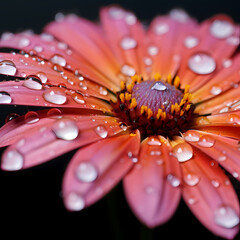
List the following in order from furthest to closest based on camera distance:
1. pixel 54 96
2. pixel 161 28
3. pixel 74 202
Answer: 1. pixel 161 28
2. pixel 54 96
3. pixel 74 202

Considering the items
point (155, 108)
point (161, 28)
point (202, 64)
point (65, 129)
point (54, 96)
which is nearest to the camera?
point (65, 129)

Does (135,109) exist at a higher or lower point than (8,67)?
lower

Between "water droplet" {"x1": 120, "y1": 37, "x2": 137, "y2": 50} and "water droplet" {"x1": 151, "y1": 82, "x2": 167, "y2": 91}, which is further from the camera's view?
"water droplet" {"x1": 120, "y1": 37, "x2": 137, "y2": 50}

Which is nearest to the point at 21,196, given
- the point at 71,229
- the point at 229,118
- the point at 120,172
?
the point at 71,229

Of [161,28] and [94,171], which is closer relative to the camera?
[94,171]

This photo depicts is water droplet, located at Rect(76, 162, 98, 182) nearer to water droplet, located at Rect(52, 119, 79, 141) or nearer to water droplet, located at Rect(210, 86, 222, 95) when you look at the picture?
water droplet, located at Rect(52, 119, 79, 141)

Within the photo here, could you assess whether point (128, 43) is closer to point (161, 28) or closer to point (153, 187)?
point (161, 28)

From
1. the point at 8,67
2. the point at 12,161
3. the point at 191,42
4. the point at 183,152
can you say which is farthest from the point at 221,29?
the point at 12,161

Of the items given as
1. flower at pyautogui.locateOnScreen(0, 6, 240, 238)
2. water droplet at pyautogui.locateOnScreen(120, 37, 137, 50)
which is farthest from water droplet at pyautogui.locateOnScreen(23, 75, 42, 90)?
water droplet at pyautogui.locateOnScreen(120, 37, 137, 50)

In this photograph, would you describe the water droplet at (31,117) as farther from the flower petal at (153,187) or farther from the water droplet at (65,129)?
the flower petal at (153,187)
